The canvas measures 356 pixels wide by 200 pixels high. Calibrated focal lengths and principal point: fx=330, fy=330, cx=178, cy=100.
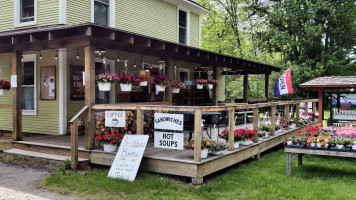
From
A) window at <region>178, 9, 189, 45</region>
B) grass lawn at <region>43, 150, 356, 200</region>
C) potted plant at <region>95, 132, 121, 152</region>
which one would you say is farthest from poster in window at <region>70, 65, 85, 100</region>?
window at <region>178, 9, 189, 45</region>

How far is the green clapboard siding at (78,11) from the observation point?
966 centimetres

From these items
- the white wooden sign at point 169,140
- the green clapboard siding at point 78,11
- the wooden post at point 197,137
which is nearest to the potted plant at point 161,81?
the green clapboard siding at point 78,11

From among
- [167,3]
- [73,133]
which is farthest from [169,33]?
[73,133]

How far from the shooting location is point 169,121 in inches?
239

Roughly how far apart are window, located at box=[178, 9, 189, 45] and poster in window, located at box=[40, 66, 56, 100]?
6.92 metres

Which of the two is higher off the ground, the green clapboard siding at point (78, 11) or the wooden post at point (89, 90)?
the green clapboard siding at point (78, 11)

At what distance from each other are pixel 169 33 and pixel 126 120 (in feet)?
25.6

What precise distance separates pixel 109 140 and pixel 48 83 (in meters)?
3.96

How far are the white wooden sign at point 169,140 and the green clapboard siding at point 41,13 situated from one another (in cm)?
546

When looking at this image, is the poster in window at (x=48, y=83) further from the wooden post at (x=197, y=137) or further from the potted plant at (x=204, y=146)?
the wooden post at (x=197, y=137)

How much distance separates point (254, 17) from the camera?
97.0 ft

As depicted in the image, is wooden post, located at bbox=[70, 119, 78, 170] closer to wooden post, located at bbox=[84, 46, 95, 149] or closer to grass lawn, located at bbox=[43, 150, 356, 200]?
grass lawn, located at bbox=[43, 150, 356, 200]

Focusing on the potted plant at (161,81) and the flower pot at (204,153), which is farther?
the potted plant at (161,81)

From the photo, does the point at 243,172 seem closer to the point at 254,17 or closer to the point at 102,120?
the point at 102,120
